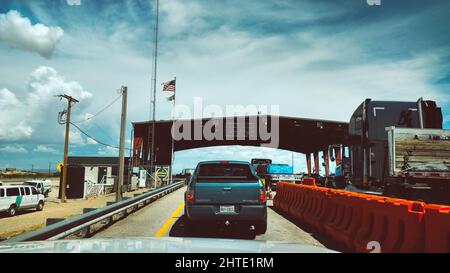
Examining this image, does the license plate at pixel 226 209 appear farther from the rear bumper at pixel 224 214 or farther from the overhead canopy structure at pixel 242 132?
the overhead canopy structure at pixel 242 132

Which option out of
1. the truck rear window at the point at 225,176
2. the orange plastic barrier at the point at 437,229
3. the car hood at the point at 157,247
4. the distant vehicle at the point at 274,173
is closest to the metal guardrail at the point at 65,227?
the car hood at the point at 157,247

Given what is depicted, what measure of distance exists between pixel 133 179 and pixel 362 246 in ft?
128

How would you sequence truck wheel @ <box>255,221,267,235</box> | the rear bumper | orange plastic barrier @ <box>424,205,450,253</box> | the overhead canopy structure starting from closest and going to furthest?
orange plastic barrier @ <box>424,205,450,253</box> → the rear bumper → truck wheel @ <box>255,221,267,235</box> → the overhead canopy structure

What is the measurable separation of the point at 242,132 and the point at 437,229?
49.0 m

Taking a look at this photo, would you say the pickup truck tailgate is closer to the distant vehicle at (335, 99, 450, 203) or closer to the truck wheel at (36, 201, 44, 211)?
the distant vehicle at (335, 99, 450, 203)

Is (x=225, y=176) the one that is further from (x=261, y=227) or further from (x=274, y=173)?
(x=274, y=173)

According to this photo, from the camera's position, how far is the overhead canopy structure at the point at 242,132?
4791 cm

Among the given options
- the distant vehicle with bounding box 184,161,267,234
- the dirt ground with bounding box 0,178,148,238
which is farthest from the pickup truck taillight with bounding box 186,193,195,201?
the dirt ground with bounding box 0,178,148,238

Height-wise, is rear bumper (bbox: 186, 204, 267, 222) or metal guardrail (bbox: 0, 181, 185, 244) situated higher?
rear bumper (bbox: 186, 204, 267, 222)

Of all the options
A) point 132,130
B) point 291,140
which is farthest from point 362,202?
point 291,140

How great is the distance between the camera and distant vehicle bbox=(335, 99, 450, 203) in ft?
35.7

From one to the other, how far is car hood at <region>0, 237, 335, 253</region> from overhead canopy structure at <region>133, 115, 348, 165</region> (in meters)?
40.8

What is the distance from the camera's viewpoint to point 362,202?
7008 mm
